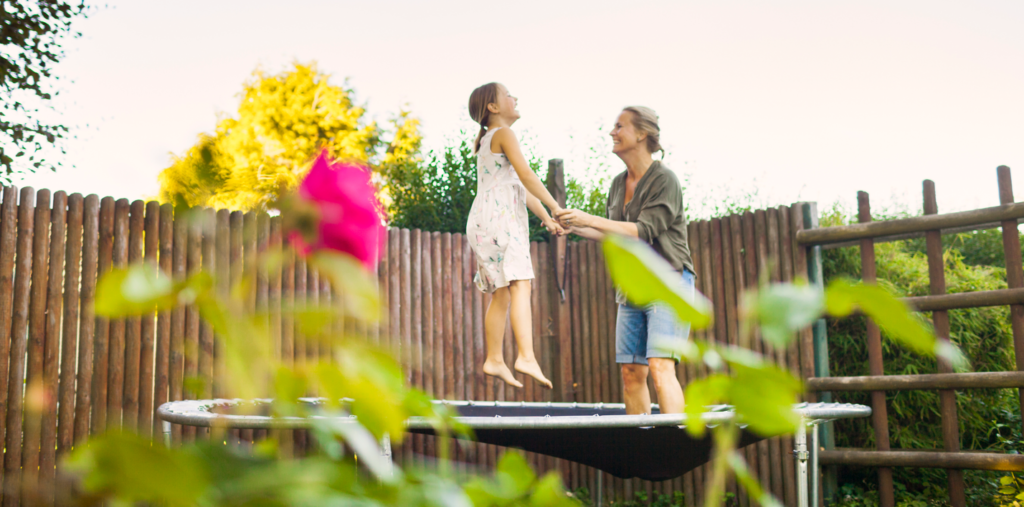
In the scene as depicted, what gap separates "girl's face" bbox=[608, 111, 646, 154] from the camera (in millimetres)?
2957

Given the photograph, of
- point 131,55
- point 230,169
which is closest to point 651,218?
point 230,169

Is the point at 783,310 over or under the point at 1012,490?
over

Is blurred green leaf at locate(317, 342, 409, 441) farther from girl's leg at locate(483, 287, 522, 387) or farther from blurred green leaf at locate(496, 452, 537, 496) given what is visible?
girl's leg at locate(483, 287, 522, 387)

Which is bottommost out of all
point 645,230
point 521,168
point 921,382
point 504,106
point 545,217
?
point 921,382

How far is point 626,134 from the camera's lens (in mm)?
2959

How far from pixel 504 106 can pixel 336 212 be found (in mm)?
2872

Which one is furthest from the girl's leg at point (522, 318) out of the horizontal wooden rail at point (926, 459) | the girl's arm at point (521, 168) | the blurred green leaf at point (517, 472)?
the blurred green leaf at point (517, 472)

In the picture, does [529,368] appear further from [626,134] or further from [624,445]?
[626,134]

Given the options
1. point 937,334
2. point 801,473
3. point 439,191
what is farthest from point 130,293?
point 439,191

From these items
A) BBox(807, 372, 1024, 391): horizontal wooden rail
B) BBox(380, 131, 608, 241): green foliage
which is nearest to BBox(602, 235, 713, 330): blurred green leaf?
BBox(807, 372, 1024, 391): horizontal wooden rail

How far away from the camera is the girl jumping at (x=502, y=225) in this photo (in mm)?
2893

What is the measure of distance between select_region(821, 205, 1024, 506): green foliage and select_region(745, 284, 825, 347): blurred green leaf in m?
4.00

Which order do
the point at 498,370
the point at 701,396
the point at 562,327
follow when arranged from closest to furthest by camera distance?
the point at 701,396 → the point at 498,370 → the point at 562,327

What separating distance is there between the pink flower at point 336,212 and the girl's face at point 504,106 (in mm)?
2850
